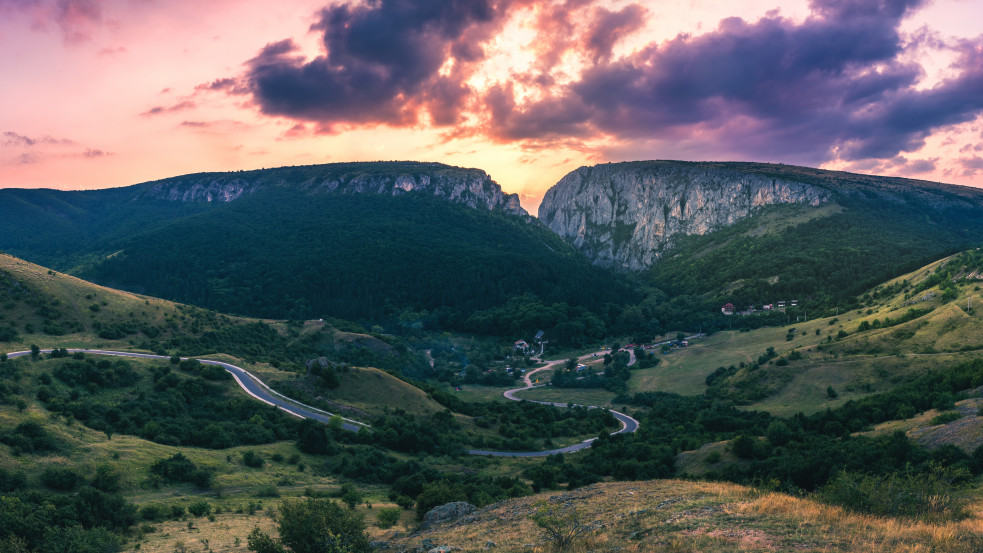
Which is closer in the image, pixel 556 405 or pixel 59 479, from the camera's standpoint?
pixel 59 479

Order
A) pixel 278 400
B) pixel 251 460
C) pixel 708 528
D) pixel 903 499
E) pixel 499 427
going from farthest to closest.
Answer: pixel 499 427, pixel 278 400, pixel 251 460, pixel 903 499, pixel 708 528

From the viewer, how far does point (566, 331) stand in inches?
6019

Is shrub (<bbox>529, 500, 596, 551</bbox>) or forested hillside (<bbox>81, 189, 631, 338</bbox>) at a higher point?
forested hillside (<bbox>81, 189, 631, 338</bbox>)

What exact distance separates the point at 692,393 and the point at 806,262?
132m

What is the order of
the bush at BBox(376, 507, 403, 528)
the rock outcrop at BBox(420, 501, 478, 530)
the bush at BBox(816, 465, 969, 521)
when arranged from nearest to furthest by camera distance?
the bush at BBox(816, 465, 969, 521) → the rock outcrop at BBox(420, 501, 478, 530) → the bush at BBox(376, 507, 403, 528)

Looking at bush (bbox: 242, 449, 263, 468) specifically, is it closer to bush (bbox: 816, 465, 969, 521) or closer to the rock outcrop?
the rock outcrop

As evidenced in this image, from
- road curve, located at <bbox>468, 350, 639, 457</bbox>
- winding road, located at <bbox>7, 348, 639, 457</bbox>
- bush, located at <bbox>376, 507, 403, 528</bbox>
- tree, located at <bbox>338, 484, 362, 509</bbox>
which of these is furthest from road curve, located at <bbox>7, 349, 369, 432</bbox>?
bush, located at <bbox>376, 507, 403, 528</bbox>

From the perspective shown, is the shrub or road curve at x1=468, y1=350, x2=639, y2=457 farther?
road curve at x1=468, y1=350, x2=639, y2=457

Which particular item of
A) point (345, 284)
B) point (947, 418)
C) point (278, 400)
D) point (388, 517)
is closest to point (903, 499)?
point (947, 418)

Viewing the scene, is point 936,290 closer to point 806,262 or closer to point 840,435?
point 840,435

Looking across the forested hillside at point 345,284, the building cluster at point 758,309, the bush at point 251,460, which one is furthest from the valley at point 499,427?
the forested hillside at point 345,284

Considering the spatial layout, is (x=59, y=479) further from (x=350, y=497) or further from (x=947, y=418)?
(x=947, y=418)

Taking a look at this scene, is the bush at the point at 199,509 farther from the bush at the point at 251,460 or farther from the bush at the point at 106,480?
the bush at the point at 251,460

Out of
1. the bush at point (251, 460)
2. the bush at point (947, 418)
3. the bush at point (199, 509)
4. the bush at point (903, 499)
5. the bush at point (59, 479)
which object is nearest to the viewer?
the bush at point (903, 499)
